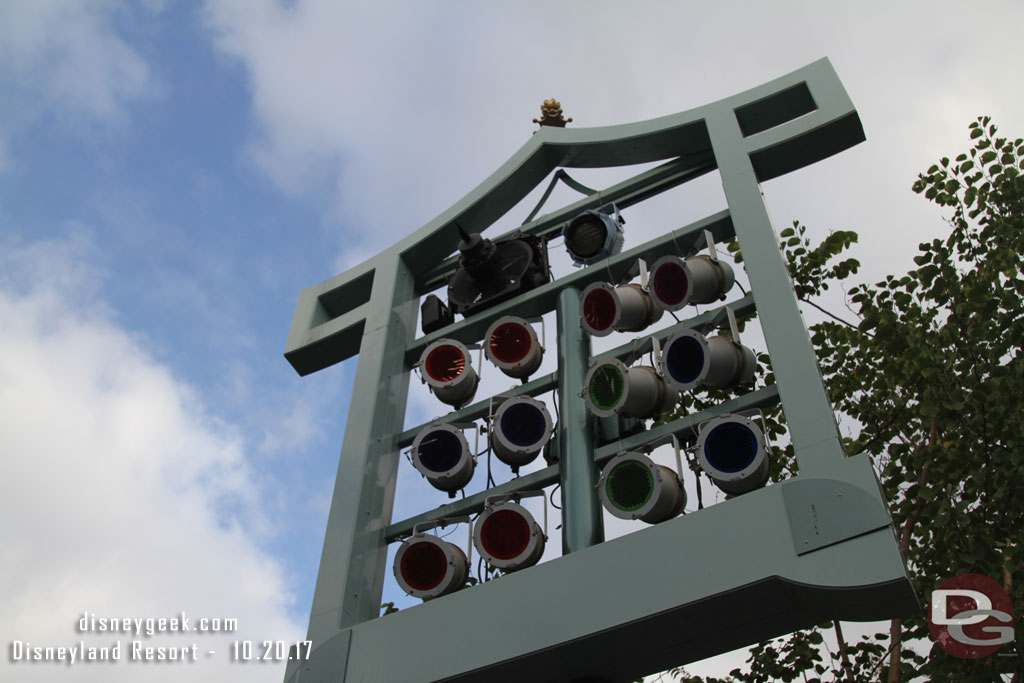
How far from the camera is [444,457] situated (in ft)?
20.8

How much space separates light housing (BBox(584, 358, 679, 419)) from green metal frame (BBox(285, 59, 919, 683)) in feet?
0.70

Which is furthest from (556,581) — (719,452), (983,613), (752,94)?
(752,94)

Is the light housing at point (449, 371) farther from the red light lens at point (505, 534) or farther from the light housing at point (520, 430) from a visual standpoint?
the red light lens at point (505, 534)

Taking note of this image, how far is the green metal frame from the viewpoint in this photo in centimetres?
441

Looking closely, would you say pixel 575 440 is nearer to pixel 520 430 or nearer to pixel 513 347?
pixel 520 430

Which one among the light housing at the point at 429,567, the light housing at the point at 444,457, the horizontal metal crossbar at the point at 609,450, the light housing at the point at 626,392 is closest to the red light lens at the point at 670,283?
the light housing at the point at 626,392

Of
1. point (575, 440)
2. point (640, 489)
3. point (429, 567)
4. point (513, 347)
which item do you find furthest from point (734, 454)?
point (513, 347)

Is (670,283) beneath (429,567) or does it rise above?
above

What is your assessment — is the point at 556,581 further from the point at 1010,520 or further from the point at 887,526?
the point at 1010,520

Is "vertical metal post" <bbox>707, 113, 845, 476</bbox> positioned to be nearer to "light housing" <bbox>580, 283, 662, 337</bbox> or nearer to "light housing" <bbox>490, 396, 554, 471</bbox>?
"light housing" <bbox>580, 283, 662, 337</bbox>

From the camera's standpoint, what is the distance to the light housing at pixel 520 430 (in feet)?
19.9

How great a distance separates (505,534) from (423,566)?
595 millimetres

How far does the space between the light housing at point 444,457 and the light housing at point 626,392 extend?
1003mm

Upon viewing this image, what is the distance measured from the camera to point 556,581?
192 inches
